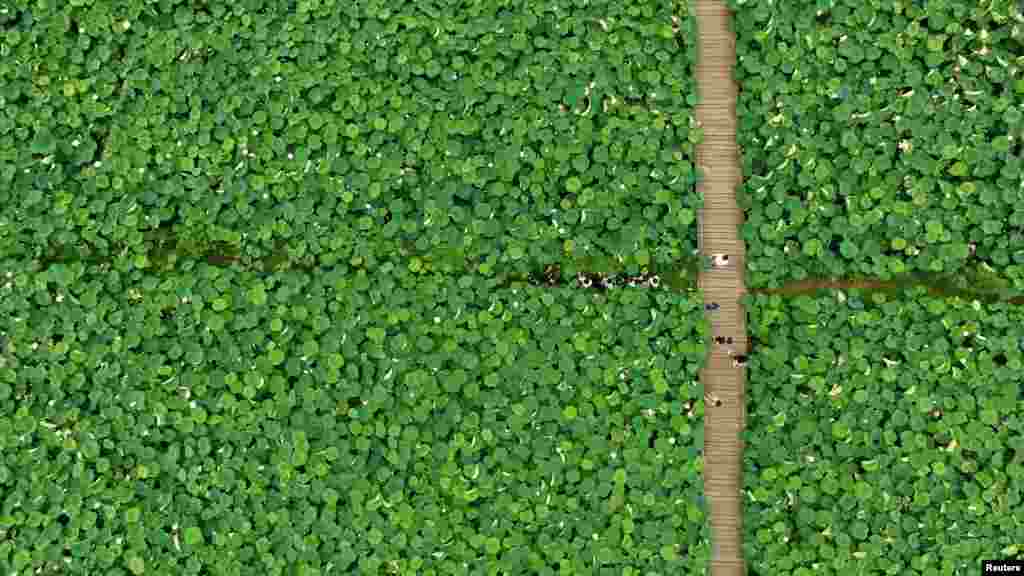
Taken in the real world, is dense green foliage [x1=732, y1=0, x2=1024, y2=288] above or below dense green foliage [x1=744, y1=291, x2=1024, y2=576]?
above

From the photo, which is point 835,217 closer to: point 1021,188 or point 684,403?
point 1021,188

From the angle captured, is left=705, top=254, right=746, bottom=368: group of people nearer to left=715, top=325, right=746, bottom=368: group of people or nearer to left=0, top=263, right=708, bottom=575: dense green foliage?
left=715, top=325, right=746, bottom=368: group of people

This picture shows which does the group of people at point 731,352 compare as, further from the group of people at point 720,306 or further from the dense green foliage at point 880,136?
the dense green foliage at point 880,136

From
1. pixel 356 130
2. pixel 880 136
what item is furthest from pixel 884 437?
pixel 356 130

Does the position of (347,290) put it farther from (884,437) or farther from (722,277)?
(884,437)

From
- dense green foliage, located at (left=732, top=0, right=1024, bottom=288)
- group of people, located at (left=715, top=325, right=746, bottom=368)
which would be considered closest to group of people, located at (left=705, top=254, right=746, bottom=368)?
group of people, located at (left=715, top=325, right=746, bottom=368)
